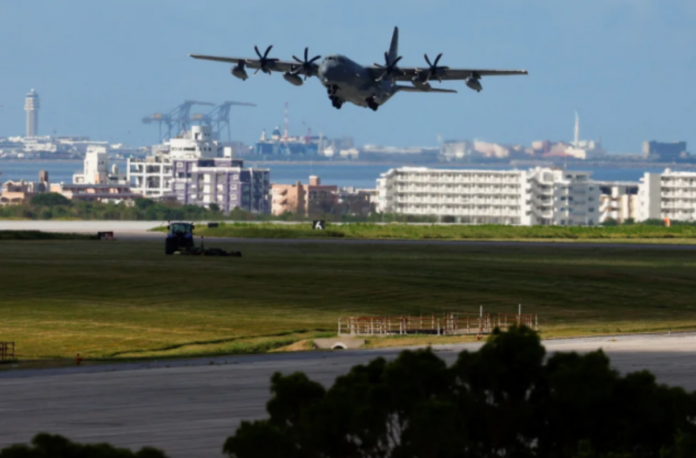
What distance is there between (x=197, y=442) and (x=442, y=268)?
208 ft

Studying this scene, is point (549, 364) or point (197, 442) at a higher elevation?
point (549, 364)

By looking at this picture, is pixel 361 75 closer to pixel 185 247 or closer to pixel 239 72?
pixel 239 72

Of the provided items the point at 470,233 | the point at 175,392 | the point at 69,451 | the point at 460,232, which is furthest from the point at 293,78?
the point at 460,232

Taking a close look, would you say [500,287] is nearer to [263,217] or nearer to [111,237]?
[111,237]

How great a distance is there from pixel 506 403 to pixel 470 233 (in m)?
131

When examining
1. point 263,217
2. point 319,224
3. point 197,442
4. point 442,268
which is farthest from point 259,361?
point 263,217

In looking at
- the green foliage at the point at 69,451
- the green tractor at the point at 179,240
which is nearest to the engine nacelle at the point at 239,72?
the green tractor at the point at 179,240

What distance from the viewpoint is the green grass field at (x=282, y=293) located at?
192 ft

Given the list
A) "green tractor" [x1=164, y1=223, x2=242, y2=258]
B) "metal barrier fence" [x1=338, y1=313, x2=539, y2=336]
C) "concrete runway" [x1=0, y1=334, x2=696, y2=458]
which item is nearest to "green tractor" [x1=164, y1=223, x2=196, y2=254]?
"green tractor" [x1=164, y1=223, x2=242, y2=258]

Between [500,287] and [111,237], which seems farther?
[111,237]

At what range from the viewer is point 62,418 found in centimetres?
3291

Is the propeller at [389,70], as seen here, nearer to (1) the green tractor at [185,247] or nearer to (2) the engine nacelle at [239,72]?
(2) the engine nacelle at [239,72]

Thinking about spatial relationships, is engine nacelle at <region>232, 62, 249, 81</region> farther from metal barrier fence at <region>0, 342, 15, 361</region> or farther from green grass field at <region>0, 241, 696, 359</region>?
metal barrier fence at <region>0, 342, 15, 361</region>

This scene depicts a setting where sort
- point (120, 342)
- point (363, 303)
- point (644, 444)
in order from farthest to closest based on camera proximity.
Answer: point (363, 303) < point (120, 342) < point (644, 444)
